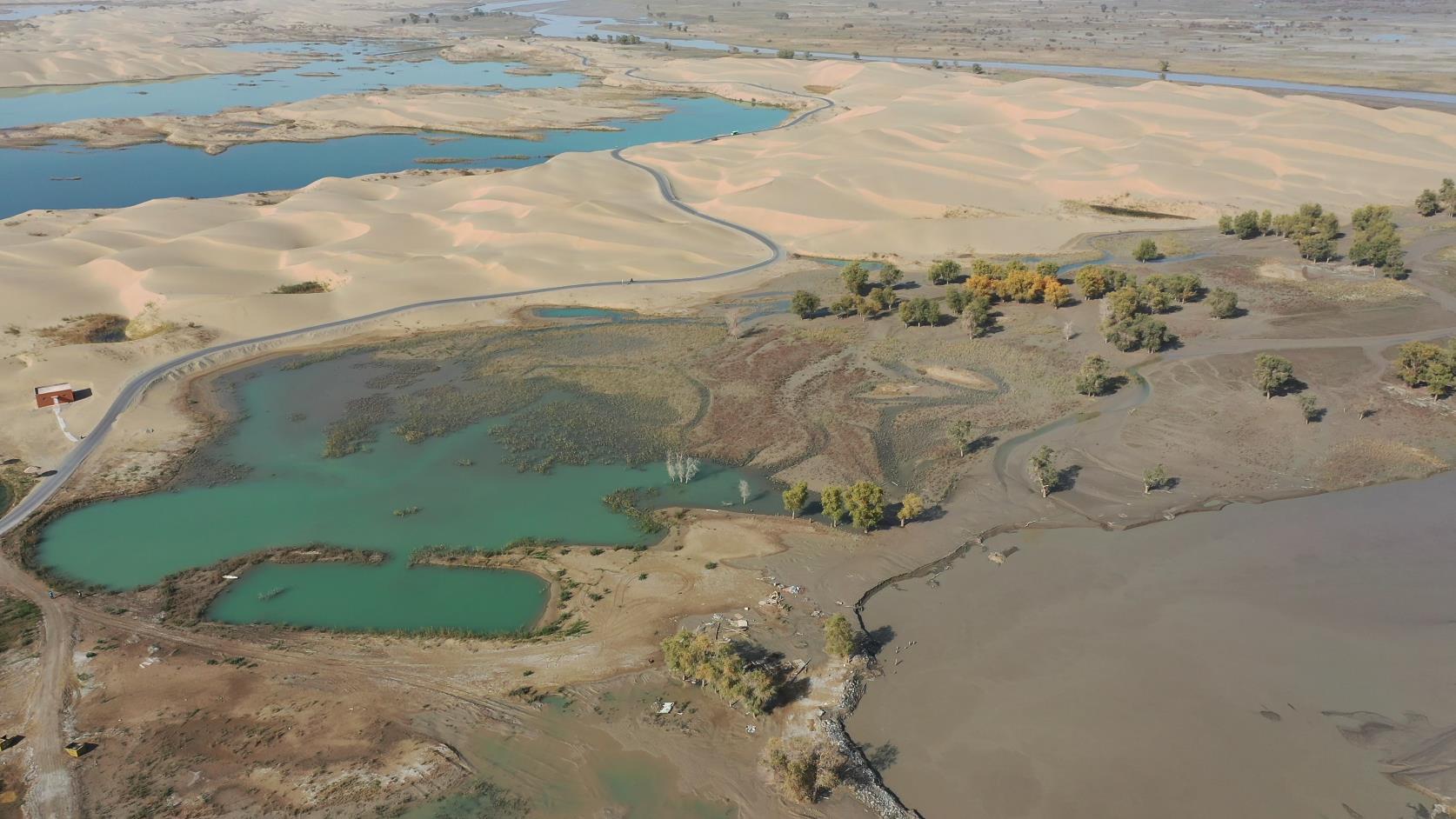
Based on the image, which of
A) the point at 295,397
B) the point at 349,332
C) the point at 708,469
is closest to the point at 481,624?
the point at 708,469

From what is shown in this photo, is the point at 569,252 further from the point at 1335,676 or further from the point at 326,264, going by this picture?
the point at 1335,676

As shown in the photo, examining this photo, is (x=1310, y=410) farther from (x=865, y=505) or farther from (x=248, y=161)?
(x=248, y=161)

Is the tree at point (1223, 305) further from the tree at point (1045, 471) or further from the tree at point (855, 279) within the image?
the tree at point (1045, 471)

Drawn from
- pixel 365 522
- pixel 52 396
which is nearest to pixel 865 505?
pixel 365 522

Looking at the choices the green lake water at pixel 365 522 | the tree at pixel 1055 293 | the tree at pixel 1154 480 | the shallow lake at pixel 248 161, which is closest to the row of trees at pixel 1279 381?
the tree at pixel 1154 480

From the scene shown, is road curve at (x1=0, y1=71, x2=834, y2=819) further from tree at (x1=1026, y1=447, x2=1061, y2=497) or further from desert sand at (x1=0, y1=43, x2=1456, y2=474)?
tree at (x1=1026, y1=447, x2=1061, y2=497)

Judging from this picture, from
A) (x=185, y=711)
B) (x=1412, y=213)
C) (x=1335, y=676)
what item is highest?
(x=1412, y=213)
